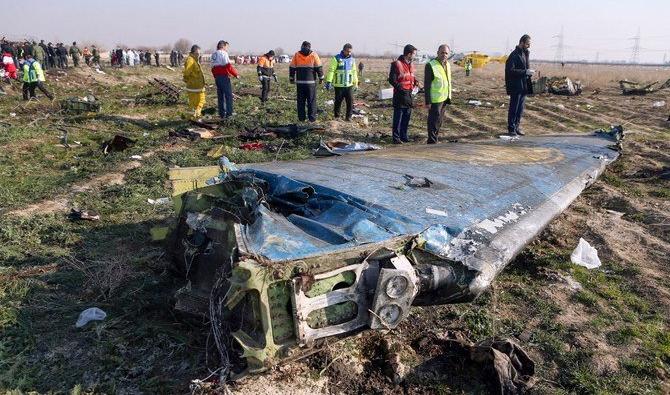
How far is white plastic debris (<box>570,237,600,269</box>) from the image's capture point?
442 centimetres

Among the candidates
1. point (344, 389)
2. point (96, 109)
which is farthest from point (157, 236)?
point (96, 109)

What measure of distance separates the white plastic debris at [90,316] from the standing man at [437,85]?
20.1 feet

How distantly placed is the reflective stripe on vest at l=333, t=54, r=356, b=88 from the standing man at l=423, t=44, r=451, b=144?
80.3 inches

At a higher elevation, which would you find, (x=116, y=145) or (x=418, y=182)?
(x=418, y=182)

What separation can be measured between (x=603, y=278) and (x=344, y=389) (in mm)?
2678

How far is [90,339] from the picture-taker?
317 centimetres

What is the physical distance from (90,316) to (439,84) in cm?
634

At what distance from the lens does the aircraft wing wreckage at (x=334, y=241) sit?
2.46m

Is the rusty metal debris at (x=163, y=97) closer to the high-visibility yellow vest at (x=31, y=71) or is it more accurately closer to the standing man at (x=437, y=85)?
the high-visibility yellow vest at (x=31, y=71)

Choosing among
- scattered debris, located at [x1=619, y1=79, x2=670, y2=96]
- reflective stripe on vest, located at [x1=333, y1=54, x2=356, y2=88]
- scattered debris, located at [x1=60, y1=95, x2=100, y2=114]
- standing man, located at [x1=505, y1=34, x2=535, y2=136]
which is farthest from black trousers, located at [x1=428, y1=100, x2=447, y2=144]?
scattered debris, located at [x1=619, y1=79, x2=670, y2=96]

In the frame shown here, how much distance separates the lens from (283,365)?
2822 millimetres

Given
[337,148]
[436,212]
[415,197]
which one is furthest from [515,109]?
[436,212]

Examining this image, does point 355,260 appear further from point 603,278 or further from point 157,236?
point 603,278

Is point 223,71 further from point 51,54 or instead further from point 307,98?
point 51,54
